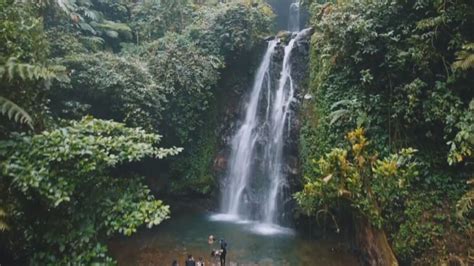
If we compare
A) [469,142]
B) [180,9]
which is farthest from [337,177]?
[180,9]

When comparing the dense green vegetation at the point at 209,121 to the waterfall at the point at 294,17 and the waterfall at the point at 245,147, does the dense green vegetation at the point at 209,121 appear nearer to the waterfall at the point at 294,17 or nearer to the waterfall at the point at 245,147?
the waterfall at the point at 245,147

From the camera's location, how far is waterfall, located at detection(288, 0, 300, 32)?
23.4 m

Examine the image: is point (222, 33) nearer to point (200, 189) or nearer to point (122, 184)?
point (200, 189)

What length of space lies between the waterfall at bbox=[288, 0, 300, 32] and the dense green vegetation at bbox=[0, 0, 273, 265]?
6013 millimetres

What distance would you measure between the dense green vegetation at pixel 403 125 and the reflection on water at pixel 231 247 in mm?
1384

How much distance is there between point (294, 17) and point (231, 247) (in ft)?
55.8

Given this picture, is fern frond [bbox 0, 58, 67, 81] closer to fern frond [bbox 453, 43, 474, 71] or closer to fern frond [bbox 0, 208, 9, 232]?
fern frond [bbox 0, 208, 9, 232]

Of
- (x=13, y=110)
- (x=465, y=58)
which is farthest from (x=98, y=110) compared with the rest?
(x=465, y=58)

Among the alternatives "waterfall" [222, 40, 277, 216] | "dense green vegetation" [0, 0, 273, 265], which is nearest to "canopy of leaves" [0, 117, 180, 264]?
"dense green vegetation" [0, 0, 273, 265]

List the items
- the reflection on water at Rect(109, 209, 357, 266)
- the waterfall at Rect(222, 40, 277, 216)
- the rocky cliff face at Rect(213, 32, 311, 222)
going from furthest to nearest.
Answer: the waterfall at Rect(222, 40, 277, 216) → the rocky cliff face at Rect(213, 32, 311, 222) → the reflection on water at Rect(109, 209, 357, 266)

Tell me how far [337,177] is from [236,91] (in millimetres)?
9382

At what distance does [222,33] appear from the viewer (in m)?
16.3

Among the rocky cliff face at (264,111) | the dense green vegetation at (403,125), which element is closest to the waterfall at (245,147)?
the rocky cliff face at (264,111)

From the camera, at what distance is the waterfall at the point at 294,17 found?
23422 millimetres
